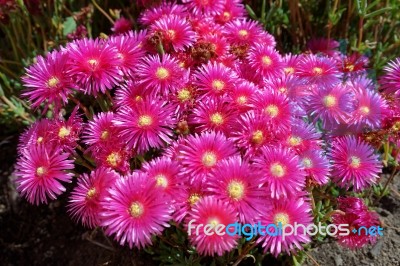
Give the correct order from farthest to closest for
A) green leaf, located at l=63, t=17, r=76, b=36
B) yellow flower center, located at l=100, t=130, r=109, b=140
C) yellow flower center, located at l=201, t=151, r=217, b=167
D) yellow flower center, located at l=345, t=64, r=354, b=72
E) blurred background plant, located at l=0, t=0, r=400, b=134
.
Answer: green leaf, located at l=63, t=17, r=76, b=36
blurred background plant, located at l=0, t=0, r=400, b=134
yellow flower center, located at l=345, t=64, r=354, b=72
yellow flower center, located at l=100, t=130, r=109, b=140
yellow flower center, located at l=201, t=151, r=217, b=167

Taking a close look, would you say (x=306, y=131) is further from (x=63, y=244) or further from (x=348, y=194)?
(x=63, y=244)

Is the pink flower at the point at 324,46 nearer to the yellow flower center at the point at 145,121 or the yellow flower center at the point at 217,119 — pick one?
A: the yellow flower center at the point at 217,119

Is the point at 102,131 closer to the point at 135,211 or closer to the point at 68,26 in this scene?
the point at 135,211

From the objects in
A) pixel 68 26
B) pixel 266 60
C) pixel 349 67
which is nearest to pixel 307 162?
pixel 266 60

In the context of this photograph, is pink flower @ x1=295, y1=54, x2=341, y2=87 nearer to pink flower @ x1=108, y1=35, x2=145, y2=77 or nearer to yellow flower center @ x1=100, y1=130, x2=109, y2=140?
pink flower @ x1=108, y1=35, x2=145, y2=77

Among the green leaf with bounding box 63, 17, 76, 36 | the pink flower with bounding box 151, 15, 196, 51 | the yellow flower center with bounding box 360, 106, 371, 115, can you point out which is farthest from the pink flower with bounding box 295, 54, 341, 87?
the green leaf with bounding box 63, 17, 76, 36

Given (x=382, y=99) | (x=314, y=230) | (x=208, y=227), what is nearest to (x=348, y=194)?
(x=314, y=230)

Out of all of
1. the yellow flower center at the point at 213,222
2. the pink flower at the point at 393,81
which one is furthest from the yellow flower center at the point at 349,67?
the yellow flower center at the point at 213,222
